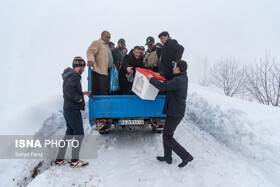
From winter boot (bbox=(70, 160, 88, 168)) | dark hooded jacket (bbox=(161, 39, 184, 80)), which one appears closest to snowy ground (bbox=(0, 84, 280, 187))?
winter boot (bbox=(70, 160, 88, 168))

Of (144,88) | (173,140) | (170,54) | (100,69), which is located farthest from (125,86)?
(173,140)

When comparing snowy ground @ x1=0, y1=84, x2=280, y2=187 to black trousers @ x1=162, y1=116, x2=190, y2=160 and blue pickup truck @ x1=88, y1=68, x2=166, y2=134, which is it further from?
blue pickup truck @ x1=88, y1=68, x2=166, y2=134

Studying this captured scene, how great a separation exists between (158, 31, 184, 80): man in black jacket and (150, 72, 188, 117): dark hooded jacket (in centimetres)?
110

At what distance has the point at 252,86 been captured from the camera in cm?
848

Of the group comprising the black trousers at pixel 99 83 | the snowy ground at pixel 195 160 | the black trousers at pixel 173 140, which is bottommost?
the snowy ground at pixel 195 160

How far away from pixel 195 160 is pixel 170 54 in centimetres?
254

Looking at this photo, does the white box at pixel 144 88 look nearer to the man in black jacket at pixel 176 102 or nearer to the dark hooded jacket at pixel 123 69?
the man in black jacket at pixel 176 102

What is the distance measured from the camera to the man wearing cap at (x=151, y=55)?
5.50m

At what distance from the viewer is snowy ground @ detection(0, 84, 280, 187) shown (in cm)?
290

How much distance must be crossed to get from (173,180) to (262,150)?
1.94 m

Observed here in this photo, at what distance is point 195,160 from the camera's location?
11.7 feet

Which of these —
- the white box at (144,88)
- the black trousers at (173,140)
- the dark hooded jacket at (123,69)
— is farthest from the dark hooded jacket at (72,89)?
the black trousers at (173,140)

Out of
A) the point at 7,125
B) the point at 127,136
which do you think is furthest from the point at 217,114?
the point at 7,125

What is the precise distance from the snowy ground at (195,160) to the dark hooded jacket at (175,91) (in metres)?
1.11
